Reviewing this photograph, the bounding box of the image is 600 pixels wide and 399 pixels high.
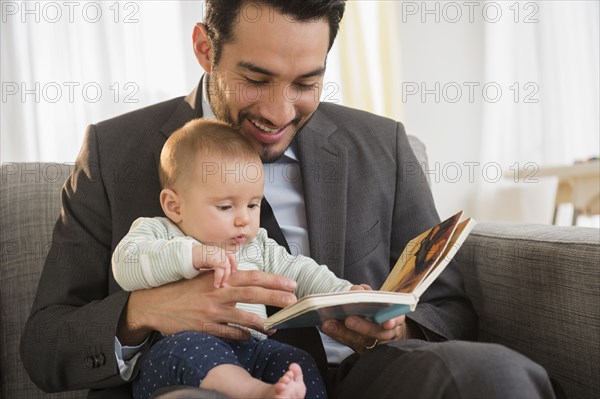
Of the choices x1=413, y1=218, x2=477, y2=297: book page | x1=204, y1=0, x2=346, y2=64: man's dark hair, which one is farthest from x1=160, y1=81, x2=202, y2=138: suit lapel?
x1=413, y1=218, x2=477, y2=297: book page

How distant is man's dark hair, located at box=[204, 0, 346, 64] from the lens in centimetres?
146

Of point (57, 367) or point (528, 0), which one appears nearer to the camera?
point (57, 367)

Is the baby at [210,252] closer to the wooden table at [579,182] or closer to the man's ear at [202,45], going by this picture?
the man's ear at [202,45]

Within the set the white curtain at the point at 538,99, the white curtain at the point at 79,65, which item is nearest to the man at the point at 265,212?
the white curtain at the point at 79,65

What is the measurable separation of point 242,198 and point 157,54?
1.93 metres

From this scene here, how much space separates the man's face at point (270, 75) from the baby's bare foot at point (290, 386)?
60 cm

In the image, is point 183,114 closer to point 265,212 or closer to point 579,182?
point 265,212

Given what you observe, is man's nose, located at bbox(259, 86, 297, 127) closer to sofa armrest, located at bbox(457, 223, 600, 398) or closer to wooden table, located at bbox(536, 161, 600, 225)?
sofa armrest, located at bbox(457, 223, 600, 398)

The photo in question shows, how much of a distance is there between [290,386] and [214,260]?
0.92 ft

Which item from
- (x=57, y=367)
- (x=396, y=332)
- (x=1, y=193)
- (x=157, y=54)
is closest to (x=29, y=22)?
(x=157, y=54)

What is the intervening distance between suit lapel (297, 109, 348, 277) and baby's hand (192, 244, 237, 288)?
34cm

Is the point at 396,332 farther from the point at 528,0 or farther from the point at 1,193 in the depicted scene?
the point at 528,0

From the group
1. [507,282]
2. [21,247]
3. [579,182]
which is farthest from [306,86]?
[579,182]

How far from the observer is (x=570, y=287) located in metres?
1.36
